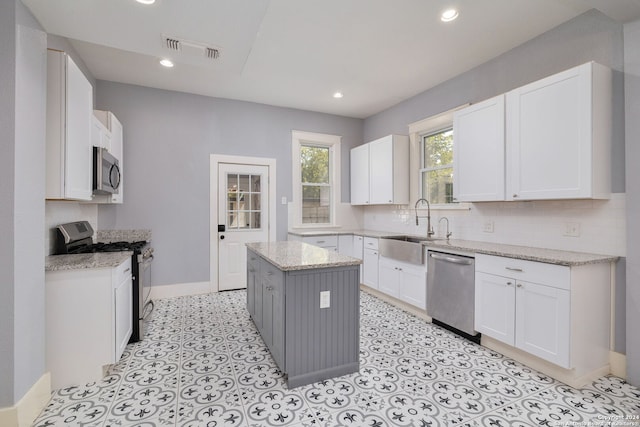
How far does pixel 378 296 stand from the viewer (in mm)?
4379

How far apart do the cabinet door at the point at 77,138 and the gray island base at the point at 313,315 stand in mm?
1543

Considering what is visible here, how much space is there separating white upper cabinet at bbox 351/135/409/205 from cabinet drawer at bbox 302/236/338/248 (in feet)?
2.95

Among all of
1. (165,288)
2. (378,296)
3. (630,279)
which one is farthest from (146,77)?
(630,279)

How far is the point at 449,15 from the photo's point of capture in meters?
2.58

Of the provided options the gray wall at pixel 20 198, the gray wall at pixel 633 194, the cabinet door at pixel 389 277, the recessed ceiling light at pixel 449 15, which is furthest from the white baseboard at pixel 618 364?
the gray wall at pixel 20 198

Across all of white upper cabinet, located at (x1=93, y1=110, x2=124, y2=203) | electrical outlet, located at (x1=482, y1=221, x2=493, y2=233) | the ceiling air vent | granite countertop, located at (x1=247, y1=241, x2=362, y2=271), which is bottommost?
granite countertop, located at (x1=247, y1=241, x2=362, y2=271)

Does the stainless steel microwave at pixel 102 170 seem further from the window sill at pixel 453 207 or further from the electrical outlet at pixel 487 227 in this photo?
the electrical outlet at pixel 487 227

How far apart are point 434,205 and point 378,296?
5.04 ft

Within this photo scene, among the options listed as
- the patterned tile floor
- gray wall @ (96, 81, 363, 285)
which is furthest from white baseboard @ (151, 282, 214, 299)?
the patterned tile floor

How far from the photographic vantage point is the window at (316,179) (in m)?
5.15

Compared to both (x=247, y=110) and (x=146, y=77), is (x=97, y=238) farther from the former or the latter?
(x=247, y=110)

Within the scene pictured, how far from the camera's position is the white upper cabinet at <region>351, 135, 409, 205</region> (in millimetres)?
4438

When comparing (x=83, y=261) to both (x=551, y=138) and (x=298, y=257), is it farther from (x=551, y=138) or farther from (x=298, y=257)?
(x=551, y=138)

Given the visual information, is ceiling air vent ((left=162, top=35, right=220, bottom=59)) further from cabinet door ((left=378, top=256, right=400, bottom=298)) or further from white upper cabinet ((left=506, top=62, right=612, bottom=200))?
cabinet door ((left=378, top=256, right=400, bottom=298))
